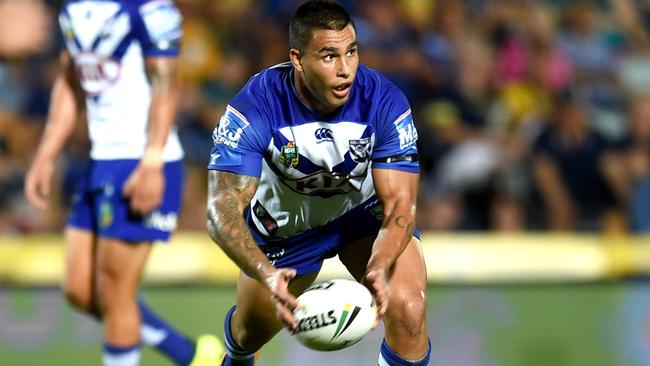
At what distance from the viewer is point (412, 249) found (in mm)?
4859

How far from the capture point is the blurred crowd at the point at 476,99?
899 centimetres

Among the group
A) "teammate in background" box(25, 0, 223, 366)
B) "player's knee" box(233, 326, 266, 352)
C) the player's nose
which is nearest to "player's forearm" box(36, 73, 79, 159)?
"teammate in background" box(25, 0, 223, 366)

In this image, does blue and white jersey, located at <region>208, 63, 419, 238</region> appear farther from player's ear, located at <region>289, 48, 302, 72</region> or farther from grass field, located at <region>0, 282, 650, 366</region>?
grass field, located at <region>0, 282, 650, 366</region>

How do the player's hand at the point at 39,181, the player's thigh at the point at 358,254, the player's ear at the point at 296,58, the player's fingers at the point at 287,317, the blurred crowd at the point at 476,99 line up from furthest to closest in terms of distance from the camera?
the blurred crowd at the point at 476,99
the player's hand at the point at 39,181
the player's thigh at the point at 358,254
the player's ear at the point at 296,58
the player's fingers at the point at 287,317

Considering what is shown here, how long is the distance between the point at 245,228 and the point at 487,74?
598cm

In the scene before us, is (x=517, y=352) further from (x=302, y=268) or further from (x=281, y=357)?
(x=302, y=268)

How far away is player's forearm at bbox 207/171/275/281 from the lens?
4293mm

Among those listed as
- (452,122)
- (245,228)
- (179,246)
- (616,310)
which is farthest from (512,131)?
(245,228)

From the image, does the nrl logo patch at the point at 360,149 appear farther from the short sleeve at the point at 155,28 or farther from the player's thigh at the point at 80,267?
the player's thigh at the point at 80,267

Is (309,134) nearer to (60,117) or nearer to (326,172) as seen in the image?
(326,172)

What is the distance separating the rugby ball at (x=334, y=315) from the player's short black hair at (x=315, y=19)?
1003 mm

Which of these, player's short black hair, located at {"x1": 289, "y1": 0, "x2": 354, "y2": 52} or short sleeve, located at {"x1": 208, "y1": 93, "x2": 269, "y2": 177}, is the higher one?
player's short black hair, located at {"x1": 289, "y1": 0, "x2": 354, "y2": 52}

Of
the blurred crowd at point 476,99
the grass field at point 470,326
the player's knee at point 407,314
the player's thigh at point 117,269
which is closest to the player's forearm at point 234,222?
the player's knee at point 407,314

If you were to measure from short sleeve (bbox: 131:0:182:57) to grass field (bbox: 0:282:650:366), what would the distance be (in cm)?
209
